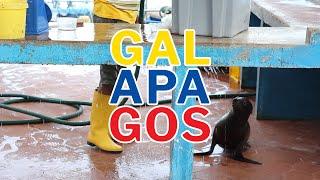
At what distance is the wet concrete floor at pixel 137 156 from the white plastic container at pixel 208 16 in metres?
1.03

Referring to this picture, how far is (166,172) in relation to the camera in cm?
310

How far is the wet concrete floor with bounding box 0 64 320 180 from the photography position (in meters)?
3.08

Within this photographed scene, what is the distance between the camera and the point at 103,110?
11.1 feet

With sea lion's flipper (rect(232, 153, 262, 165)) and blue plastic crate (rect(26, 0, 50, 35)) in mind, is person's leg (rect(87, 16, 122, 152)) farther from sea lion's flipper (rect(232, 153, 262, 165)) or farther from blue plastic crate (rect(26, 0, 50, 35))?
blue plastic crate (rect(26, 0, 50, 35))

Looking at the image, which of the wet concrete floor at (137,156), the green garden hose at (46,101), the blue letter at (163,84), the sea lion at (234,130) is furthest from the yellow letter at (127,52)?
the green garden hose at (46,101)

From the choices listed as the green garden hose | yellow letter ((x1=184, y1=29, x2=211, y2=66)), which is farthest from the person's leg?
yellow letter ((x1=184, y1=29, x2=211, y2=66))

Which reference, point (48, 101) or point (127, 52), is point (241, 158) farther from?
point (48, 101)

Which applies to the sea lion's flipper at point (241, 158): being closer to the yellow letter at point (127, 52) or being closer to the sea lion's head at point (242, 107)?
the sea lion's head at point (242, 107)

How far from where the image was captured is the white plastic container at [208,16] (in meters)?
2.33

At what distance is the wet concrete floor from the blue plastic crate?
3.31ft

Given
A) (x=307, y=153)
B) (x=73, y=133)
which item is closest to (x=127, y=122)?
(x=73, y=133)

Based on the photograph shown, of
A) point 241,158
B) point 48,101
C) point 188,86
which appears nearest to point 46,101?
point 48,101

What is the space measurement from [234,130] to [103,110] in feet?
2.96

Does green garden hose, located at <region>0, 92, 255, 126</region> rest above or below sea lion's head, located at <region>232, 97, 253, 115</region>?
below
